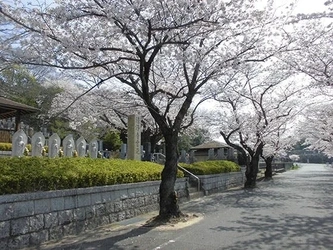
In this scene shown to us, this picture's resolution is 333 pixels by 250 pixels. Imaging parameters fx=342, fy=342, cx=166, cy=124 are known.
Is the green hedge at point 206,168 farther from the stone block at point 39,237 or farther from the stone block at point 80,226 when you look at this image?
the stone block at point 39,237

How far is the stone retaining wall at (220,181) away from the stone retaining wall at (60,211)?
714 centimetres

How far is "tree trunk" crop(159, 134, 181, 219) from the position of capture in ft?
33.7

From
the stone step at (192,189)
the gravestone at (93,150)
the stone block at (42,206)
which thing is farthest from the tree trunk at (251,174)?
the stone block at (42,206)

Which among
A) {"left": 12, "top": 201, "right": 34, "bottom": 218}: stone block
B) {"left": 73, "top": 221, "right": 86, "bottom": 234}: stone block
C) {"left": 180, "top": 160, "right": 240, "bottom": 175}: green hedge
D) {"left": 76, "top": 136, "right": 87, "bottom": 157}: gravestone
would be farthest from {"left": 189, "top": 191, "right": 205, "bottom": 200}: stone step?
{"left": 12, "top": 201, "right": 34, "bottom": 218}: stone block

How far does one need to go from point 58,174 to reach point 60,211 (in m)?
0.82

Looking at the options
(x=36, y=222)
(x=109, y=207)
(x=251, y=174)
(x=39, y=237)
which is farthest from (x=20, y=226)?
(x=251, y=174)

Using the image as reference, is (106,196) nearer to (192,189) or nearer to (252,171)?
(192,189)

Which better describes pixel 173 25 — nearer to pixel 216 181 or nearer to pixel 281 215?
pixel 281 215

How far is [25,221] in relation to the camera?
22.0 ft

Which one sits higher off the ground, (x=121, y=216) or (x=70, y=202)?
(x=70, y=202)

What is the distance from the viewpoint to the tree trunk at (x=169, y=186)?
10.3 metres

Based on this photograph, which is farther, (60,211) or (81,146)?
(81,146)

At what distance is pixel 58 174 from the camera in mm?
7801

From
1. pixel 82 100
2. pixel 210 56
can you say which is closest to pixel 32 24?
pixel 210 56
